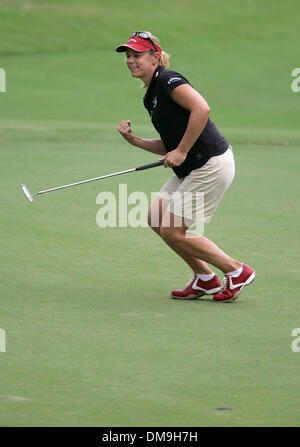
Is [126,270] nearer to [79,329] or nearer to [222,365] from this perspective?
[79,329]

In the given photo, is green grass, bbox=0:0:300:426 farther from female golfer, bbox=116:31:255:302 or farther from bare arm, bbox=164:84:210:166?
bare arm, bbox=164:84:210:166

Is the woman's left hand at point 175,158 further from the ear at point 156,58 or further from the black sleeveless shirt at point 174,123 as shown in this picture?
the ear at point 156,58

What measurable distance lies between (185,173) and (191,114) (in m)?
0.55

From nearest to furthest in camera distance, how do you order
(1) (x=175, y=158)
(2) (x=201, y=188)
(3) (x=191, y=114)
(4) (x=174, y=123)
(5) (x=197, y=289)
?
(3) (x=191, y=114), (1) (x=175, y=158), (4) (x=174, y=123), (2) (x=201, y=188), (5) (x=197, y=289)

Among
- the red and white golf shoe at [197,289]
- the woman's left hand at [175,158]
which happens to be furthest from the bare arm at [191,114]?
the red and white golf shoe at [197,289]

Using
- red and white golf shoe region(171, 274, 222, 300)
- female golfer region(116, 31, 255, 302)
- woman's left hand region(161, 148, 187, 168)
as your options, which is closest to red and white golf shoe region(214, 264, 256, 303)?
female golfer region(116, 31, 255, 302)

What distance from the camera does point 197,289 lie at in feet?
21.8

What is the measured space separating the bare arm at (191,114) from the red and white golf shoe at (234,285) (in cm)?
88

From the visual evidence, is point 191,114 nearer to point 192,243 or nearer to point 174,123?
point 174,123

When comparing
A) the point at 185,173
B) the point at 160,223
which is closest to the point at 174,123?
the point at 185,173

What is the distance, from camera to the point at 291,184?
11.6m

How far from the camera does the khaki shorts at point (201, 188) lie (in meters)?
6.49

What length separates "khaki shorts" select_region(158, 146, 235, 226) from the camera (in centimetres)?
649

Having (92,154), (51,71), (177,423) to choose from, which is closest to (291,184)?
(92,154)
